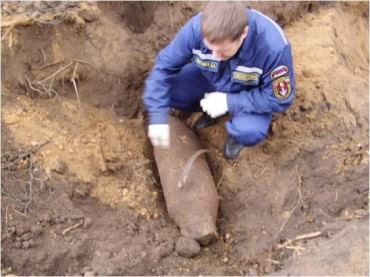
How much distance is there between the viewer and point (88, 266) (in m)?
2.51

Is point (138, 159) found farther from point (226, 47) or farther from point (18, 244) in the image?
point (226, 47)

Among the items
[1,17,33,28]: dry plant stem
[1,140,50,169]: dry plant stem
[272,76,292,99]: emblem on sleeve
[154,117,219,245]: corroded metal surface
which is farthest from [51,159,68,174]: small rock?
[272,76,292,99]: emblem on sleeve

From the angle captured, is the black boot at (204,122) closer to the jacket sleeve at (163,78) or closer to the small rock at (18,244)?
the jacket sleeve at (163,78)

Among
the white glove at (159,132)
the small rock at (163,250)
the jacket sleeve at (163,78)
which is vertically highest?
the jacket sleeve at (163,78)

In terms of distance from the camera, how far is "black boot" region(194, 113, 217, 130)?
3.23 meters

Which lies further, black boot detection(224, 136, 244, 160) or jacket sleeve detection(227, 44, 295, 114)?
black boot detection(224, 136, 244, 160)

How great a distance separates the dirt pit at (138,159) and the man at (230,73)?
0.78 feet

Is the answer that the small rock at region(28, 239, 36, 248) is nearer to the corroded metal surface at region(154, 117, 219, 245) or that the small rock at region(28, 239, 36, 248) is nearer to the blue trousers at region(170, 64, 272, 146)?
the corroded metal surface at region(154, 117, 219, 245)

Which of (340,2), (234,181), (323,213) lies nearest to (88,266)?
(234,181)

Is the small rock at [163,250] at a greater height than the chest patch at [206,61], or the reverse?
the chest patch at [206,61]

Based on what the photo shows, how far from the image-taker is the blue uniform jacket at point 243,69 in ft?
8.39

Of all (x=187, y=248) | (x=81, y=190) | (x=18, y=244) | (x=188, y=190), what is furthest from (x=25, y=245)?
(x=188, y=190)

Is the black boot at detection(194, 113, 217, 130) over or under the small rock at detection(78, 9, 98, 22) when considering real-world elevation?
under

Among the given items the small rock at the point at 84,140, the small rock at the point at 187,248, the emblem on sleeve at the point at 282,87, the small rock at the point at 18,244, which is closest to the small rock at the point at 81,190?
the small rock at the point at 84,140
